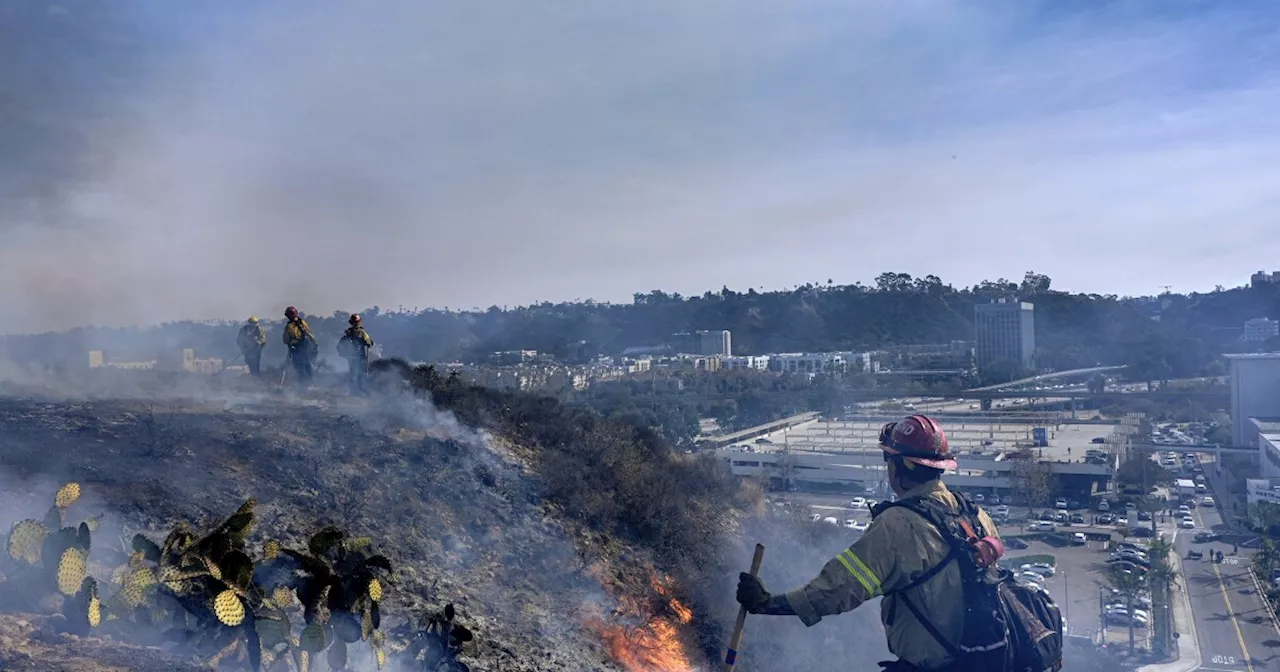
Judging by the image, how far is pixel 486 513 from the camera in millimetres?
11266

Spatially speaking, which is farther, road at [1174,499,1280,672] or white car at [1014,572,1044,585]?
white car at [1014,572,1044,585]

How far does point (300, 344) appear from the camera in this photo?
1544 cm

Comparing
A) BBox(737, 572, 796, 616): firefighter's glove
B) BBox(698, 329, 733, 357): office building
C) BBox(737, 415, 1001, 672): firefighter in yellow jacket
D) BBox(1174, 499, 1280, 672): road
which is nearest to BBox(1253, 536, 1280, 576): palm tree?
BBox(1174, 499, 1280, 672): road

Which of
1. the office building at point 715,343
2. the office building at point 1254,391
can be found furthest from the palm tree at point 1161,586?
the office building at point 715,343

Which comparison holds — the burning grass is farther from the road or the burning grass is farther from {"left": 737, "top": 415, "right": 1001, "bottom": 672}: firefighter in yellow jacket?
the road

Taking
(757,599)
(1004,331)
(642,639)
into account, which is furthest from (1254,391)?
(757,599)

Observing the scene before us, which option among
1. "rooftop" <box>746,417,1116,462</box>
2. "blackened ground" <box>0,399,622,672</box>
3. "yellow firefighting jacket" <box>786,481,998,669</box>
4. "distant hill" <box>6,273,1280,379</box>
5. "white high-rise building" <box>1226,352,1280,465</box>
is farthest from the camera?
"distant hill" <box>6,273,1280,379</box>

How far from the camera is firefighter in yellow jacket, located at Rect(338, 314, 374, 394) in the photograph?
15000mm

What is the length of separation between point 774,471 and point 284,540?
22.3 meters

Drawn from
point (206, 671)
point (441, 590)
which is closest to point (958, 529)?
point (206, 671)

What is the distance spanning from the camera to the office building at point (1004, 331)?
62.6 meters

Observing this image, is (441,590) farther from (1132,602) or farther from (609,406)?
(609,406)

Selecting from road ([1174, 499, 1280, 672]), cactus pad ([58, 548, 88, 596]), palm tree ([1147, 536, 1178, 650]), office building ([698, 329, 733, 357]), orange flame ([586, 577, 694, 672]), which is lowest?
road ([1174, 499, 1280, 672])

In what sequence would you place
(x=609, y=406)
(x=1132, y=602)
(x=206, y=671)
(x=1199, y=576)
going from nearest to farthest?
(x=206, y=671)
(x=1132, y=602)
(x=1199, y=576)
(x=609, y=406)
